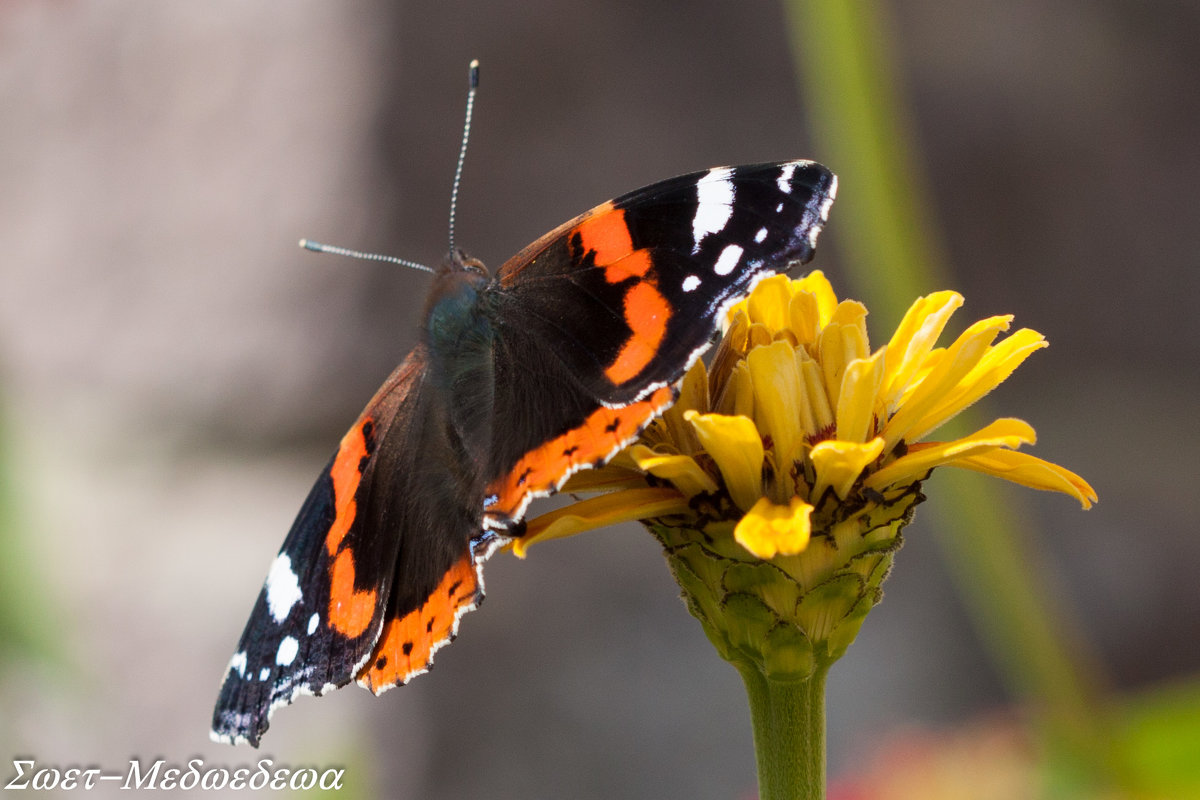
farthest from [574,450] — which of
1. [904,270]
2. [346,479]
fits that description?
[904,270]

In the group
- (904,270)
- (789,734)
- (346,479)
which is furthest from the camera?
(904,270)

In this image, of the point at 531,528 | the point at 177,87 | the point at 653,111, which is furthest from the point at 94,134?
the point at 531,528

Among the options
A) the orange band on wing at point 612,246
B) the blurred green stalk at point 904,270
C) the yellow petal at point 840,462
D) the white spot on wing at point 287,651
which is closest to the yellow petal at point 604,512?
the yellow petal at point 840,462

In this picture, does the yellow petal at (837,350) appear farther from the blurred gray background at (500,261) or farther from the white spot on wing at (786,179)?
the blurred gray background at (500,261)

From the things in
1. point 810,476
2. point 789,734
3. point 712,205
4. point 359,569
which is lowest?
point 789,734

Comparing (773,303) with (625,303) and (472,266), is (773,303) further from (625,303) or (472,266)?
(472,266)

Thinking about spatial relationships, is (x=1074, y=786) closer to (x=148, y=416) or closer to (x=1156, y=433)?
(x=1156, y=433)

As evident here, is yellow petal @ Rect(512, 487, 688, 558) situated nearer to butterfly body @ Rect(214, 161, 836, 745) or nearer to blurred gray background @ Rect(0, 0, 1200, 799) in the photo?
butterfly body @ Rect(214, 161, 836, 745)
